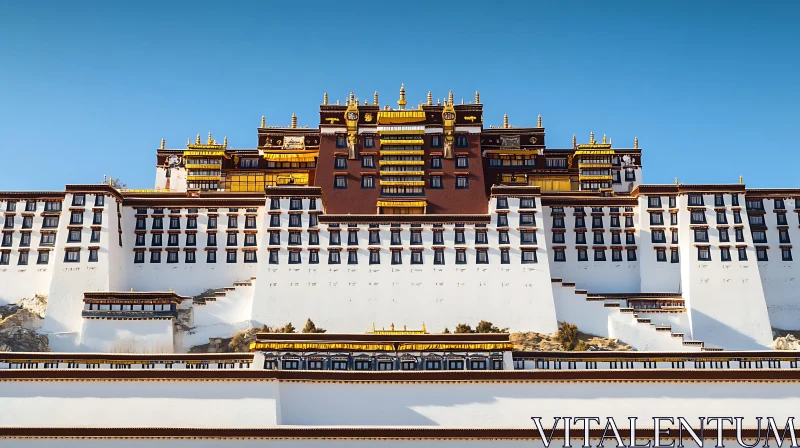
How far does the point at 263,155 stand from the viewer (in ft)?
283

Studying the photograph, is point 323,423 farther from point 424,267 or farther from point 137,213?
point 137,213

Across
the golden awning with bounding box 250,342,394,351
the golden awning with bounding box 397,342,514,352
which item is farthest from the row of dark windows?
the golden awning with bounding box 250,342,394,351

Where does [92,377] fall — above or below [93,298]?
below

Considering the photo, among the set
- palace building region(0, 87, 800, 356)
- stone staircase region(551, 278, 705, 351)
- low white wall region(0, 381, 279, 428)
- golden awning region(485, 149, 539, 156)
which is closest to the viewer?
low white wall region(0, 381, 279, 428)

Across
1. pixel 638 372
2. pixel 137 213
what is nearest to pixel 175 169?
pixel 137 213

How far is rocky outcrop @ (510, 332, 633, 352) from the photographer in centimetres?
6297

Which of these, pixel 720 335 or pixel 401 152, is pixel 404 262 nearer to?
pixel 401 152

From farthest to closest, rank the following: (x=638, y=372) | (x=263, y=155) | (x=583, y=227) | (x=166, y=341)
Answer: (x=263, y=155) → (x=583, y=227) → (x=166, y=341) → (x=638, y=372)

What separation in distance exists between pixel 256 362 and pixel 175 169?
41.7 meters

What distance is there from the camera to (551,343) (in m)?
64.3

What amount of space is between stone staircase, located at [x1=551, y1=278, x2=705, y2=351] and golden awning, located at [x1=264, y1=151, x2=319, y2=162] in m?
Answer: 27.3

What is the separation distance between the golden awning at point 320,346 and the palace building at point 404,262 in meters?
11.3

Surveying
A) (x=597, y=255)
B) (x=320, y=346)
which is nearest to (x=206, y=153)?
(x=597, y=255)

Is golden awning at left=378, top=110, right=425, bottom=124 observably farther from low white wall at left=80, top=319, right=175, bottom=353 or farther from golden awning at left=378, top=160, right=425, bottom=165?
low white wall at left=80, top=319, right=175, bottom=353
